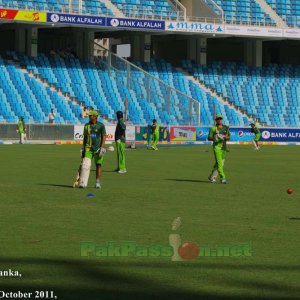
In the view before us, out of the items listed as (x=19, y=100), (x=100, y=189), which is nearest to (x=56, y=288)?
(x=100, y=189)

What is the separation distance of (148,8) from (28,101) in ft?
45.2

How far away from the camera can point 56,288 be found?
985cm

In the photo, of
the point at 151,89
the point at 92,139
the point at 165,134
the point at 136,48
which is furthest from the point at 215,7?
the point at 92,139

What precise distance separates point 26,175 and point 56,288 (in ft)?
61.0

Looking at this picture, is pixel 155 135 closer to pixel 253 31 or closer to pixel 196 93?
pixel 196 93

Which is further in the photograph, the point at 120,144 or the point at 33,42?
the point at 33,42

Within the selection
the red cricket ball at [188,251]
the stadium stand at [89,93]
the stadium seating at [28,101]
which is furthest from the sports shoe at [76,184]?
the stadium stand at [89,93]

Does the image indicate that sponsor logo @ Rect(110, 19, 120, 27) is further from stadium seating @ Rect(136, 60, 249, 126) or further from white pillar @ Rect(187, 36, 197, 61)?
white pillar @ Rect(187, 36, 197, 61)

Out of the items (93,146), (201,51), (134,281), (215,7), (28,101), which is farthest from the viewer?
(201,51)

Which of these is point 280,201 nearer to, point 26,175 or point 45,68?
point 26,175

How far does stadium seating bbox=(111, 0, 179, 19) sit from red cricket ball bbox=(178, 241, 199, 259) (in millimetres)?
58177

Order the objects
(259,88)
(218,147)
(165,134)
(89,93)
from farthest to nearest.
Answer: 1. (259,88)
2. (89,93)
3. (165,134)
4. (218,147)

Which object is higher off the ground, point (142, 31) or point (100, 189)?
point (142, 31)

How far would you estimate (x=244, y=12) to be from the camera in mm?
75312
